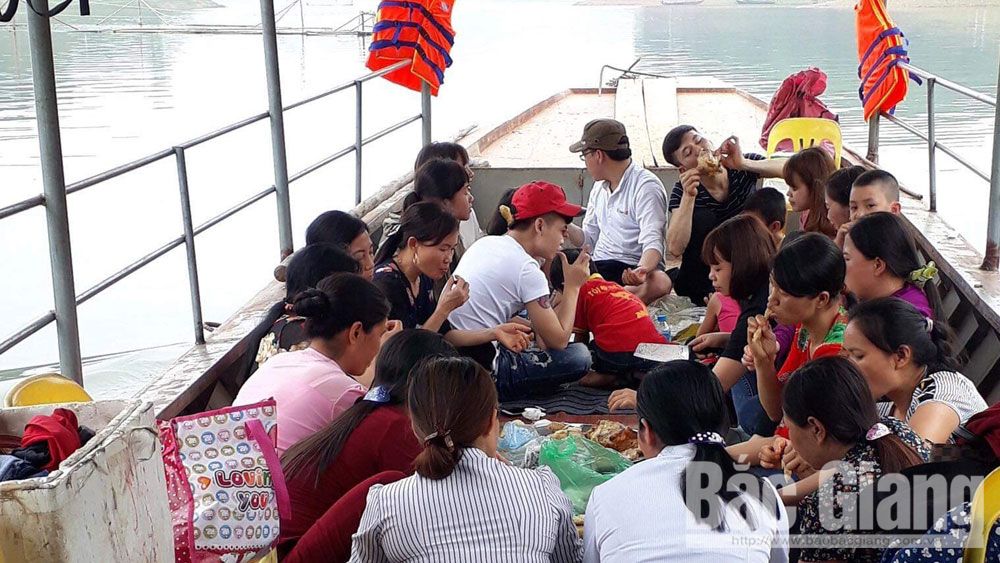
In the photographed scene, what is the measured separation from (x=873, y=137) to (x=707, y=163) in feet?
5.64

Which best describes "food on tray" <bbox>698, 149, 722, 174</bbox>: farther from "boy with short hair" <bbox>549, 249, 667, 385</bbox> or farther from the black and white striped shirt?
the black and white striped shirt

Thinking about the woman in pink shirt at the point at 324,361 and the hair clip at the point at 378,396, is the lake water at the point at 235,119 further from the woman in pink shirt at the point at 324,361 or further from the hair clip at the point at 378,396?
the hair clip at the point at 378,396

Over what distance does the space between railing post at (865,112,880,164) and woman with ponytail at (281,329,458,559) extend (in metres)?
4.00

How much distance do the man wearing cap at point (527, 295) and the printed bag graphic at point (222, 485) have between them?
1.57m

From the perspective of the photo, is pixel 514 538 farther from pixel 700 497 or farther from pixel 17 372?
pixel 17 372

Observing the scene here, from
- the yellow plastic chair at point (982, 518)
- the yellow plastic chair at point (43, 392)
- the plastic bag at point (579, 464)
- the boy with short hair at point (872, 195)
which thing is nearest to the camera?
the yellow plastic chair at point (982, 518)

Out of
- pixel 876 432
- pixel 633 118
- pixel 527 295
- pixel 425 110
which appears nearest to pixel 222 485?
pixel 876 432

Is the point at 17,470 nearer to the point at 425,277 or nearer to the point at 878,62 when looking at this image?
the point at 425,277

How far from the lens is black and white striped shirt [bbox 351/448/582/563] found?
1.74 meters

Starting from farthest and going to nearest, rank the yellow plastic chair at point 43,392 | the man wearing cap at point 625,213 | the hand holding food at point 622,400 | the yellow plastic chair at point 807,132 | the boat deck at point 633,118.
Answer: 1. the boat deck at point 633,118
2. the yellow plastic chair at point 807,132
3. the man wearing cap at point 625,213
4. the hand holding food at point 622,400
5. the yellow plastic chair at point 43,392

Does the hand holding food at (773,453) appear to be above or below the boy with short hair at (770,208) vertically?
below

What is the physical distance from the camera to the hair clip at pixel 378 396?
2043 mm

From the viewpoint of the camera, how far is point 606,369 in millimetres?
3496

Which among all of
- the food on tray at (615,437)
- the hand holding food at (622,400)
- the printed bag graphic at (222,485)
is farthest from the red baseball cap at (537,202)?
the printed bag graphic at (222,485)
